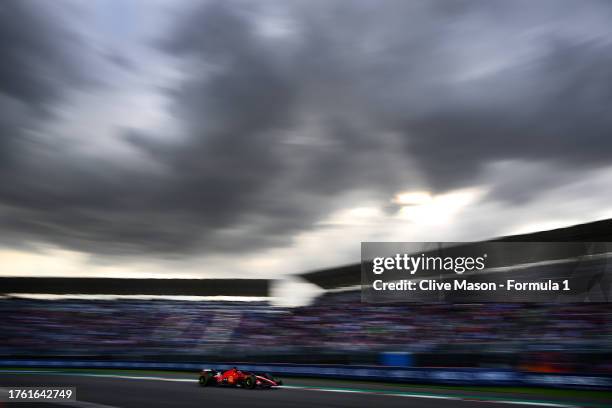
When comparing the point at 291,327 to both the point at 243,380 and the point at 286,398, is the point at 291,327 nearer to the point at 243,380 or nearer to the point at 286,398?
the point at 243,380

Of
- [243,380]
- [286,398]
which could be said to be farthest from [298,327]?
[286,398]

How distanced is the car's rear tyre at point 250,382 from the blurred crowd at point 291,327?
23.0 ft

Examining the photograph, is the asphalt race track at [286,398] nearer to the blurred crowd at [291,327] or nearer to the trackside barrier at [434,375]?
the trackside barrier at [434,375]

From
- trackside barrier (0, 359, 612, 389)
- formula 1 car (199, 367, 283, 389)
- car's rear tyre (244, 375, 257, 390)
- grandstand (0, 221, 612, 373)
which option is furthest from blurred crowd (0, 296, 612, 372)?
car's rear tyre (244, 375, 257, 390)

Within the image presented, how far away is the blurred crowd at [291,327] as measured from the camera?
18078mm

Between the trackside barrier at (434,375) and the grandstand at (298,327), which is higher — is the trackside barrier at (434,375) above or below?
below

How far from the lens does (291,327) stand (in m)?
27.4

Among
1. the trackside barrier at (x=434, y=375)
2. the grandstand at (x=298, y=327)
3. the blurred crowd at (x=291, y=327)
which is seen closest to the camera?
the trackside barrier at (x=434, y=375)

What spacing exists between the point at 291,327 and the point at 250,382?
498 inches

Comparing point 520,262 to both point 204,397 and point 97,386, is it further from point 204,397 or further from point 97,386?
point 97,386

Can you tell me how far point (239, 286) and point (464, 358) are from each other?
24.3 metres

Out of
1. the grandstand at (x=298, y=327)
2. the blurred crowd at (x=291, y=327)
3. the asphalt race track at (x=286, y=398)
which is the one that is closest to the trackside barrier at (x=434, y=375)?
the grandstand at (x=298, y=327)

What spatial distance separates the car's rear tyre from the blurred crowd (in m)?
7.01

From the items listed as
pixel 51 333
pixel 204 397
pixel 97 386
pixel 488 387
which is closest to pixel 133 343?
pixel 51 333
